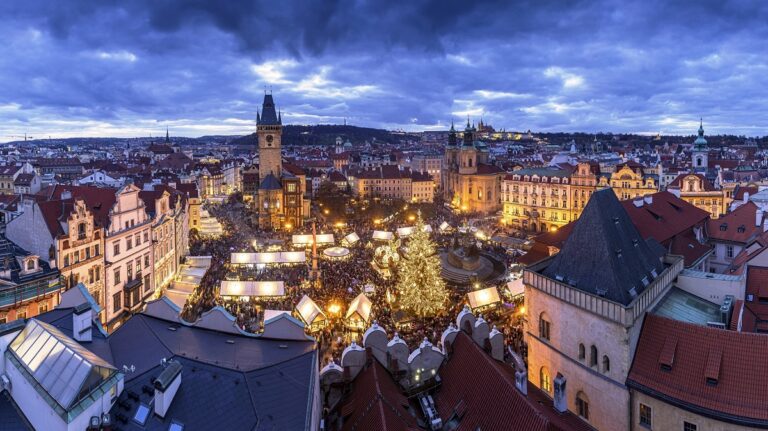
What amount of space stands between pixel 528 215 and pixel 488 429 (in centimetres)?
Answer: 6839

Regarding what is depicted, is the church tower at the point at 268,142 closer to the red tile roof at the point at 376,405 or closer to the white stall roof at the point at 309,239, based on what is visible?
the white stall roof at the point at 309,239

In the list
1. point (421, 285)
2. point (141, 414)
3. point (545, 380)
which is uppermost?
point (141, 414)

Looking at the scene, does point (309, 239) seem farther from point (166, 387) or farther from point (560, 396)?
point (166, 387)

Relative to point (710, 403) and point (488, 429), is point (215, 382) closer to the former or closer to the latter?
point (488, 429)

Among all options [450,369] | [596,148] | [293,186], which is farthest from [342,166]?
[450,369]

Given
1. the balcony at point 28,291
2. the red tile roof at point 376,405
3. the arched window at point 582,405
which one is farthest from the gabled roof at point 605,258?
the balcony at point 28,291

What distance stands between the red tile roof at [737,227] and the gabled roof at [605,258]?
23.6 metres

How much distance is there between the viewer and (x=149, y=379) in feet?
41.4

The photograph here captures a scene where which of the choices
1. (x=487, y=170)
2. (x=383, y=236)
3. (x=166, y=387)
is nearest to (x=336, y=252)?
(x=383, y=236)

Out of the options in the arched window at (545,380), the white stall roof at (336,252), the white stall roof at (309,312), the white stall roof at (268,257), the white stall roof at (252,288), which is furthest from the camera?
the white stall roof at (336,252)

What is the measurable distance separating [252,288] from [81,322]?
996 inches

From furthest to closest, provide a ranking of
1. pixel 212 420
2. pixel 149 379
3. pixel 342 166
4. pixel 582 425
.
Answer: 1. pixel 342 166
2. pixel 582 425
3. pixel 149 379
4. pixel 212 420

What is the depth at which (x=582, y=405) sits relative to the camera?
22203 mm

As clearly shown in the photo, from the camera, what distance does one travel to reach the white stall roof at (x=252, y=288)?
39.1 metres
